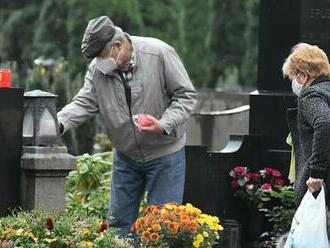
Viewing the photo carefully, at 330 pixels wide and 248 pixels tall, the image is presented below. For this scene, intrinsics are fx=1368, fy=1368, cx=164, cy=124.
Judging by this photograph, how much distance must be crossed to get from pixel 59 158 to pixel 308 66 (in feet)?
5.83

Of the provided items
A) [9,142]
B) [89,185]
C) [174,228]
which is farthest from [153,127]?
[89,185]

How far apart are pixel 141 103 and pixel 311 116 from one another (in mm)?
1261

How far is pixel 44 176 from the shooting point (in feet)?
29.6

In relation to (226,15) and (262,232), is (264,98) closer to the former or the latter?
(262,232)

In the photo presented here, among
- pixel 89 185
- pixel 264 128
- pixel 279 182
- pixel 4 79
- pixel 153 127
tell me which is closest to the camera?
pixel 153 127

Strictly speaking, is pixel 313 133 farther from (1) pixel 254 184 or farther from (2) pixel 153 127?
(1) pixel 254 184

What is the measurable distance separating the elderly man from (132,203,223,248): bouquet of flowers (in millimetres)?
627

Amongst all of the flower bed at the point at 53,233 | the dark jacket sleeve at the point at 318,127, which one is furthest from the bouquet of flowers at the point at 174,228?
the dark jacket sleeve at the point at 318,127

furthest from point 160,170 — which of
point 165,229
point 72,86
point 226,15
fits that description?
point 226,15

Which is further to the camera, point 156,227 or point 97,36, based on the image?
point 97,36

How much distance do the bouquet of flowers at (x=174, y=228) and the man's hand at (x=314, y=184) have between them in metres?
0.66

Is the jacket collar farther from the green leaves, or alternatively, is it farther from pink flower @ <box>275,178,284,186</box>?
the green leaves

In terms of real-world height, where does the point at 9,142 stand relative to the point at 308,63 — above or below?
below

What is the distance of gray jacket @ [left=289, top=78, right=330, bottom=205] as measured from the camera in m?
8.13
